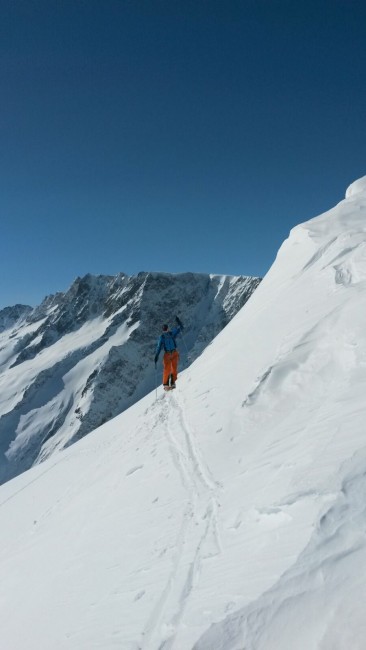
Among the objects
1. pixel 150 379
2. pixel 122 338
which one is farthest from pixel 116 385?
pixel 122 338

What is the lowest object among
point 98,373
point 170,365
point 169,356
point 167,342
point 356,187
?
point 170,365

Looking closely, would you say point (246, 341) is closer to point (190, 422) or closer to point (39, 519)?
point (190, 422)

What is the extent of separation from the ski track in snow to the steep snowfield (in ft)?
0.09

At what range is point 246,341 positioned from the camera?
1434 centimetres

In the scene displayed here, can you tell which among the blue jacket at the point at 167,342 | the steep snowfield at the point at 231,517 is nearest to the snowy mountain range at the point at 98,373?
the blue jacket at the point at 167,342

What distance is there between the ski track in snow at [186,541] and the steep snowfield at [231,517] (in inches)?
1.0

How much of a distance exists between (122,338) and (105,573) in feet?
581

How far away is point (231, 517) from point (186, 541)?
777mm

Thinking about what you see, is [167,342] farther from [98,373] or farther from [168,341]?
[98,373]

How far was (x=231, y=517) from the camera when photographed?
6.16 m

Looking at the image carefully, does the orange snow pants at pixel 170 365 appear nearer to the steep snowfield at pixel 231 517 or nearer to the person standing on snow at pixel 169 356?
the person standing on snow at pixel 169 356

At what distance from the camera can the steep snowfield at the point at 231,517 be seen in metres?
3.98

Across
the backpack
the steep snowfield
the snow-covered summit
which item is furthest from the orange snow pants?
the snow-covered summit

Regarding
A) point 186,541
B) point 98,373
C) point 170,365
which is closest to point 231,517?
point 186,541
